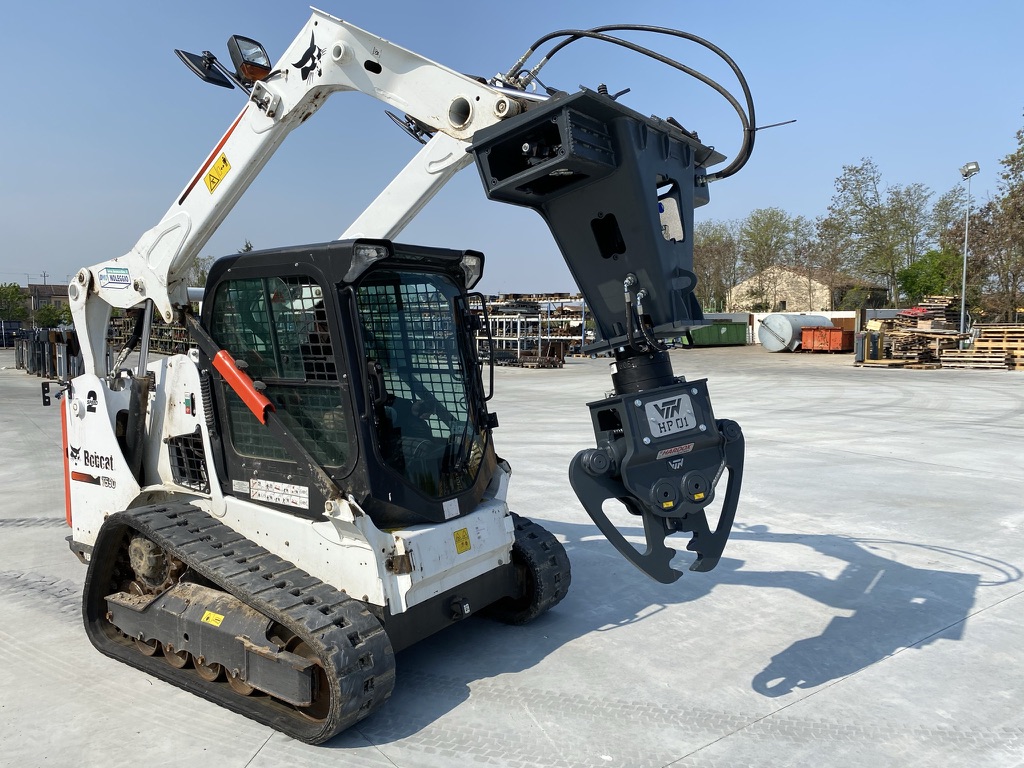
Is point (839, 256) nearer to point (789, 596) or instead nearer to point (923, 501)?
point (923, 501)

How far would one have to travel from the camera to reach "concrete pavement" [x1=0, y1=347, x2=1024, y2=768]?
12.1 ft

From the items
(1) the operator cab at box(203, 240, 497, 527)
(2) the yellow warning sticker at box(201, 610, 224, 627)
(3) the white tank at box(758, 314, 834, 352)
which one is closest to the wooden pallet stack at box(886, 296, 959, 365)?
(3) the white tank at box(758, 314, 834, 352)

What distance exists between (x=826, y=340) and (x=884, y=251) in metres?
16.8

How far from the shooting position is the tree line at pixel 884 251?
36.1 m

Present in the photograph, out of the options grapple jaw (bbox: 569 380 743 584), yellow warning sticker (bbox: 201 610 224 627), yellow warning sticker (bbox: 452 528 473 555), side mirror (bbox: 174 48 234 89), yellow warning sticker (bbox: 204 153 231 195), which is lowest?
yellow warning sticker (bbox: 201 610 224 627)

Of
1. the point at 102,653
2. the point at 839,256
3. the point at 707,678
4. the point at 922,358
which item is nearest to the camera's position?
the point at 707,678

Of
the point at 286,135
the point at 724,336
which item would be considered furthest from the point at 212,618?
the point at 724,336

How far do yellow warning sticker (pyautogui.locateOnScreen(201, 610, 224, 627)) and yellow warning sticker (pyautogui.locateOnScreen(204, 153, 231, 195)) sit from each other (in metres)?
2.52

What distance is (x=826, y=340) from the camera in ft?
123

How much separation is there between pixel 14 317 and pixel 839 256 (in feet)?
234

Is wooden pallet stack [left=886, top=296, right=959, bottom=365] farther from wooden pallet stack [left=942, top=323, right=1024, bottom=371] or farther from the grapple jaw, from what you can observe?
the grapple jaw

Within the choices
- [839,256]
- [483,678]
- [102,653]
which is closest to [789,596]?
[483,678]

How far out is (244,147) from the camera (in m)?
4.65

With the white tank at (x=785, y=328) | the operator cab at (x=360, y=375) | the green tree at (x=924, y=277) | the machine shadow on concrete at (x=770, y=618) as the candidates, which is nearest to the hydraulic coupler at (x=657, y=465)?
the operator cab at (x=360, y=375)
